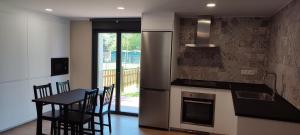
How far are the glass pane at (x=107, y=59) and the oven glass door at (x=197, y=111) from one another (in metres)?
1.88

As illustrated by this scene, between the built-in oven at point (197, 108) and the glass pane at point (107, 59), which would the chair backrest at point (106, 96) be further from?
the glass pane at point (107, 59)

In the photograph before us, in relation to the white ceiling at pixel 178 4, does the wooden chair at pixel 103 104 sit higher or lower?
lower

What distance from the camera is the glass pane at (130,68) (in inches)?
202

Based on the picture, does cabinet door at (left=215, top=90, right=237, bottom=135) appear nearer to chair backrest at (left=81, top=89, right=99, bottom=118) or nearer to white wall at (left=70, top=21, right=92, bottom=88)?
chair backrest at (left=81, top=89, right=99, bottom=118)

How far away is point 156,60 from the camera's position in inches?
168

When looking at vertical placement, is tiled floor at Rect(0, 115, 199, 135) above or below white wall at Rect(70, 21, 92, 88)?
below

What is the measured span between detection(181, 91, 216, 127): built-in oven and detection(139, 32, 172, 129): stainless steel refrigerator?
1.01 feet

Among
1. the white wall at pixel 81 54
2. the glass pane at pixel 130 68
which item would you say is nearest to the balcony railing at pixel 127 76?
the glass pane at pixel 130 68

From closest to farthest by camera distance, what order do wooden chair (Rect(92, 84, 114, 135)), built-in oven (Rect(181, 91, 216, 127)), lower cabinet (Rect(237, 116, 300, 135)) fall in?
1. lower cabinet (Rect(237, 116, 300, 135))
2. wooden chair (Rect(92, 84, 114, 135))
3. built-in oven (Rect(181, 91, 216, 127))

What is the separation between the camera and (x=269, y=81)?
13.5 ft

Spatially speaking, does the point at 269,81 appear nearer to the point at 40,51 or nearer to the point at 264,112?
the point at 264,112

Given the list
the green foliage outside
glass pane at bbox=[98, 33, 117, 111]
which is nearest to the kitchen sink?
the green foliage outside

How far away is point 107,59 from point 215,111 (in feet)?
8.79

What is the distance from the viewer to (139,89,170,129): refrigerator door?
4.28 metres
